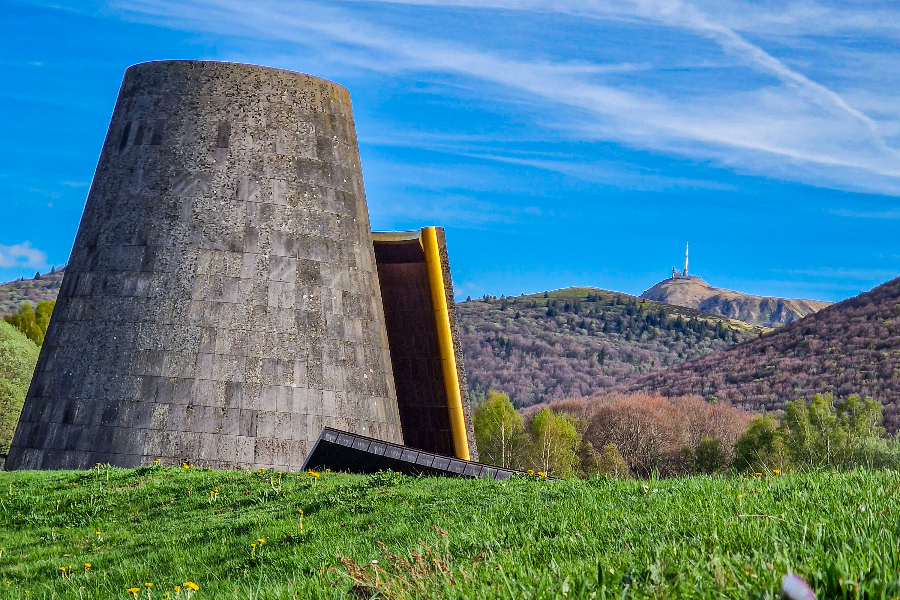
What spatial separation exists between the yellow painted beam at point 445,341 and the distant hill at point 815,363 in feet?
231

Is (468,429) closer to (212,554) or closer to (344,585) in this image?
(212,554)

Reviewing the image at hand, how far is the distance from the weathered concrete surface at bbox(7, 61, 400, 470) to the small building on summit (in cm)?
3

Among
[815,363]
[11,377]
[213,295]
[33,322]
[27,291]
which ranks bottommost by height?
[213,295]

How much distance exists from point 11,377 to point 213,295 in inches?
891

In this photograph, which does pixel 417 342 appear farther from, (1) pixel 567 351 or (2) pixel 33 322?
(1) pixel 567 351

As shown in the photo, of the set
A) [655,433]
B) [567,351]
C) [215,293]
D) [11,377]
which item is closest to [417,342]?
[215,293]

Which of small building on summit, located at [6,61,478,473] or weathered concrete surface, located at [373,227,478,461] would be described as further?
weathered concrete surface, located at [373,227,478,461]

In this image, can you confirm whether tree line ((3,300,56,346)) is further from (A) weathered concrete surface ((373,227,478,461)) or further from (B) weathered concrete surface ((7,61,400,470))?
(B) weathered concrete surface ((7,61,400,470))

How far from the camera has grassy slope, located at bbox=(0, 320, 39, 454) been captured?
33.0 metres

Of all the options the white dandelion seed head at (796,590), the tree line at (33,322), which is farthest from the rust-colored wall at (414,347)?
the tree line at (33,322)

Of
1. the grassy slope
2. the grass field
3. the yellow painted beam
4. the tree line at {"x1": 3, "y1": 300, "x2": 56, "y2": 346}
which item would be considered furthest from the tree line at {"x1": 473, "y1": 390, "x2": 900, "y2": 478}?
the grass field

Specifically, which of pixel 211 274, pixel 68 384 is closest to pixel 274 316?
pixel 211 274

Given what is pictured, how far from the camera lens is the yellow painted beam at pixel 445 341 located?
22.8 m

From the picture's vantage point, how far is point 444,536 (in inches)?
219
